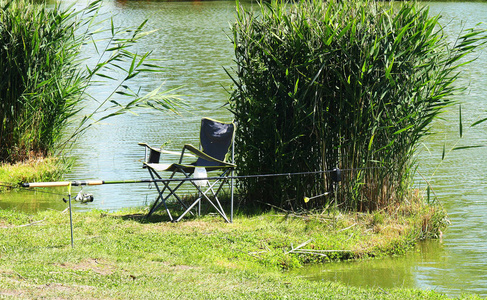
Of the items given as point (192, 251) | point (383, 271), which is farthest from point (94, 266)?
point (383, 271)

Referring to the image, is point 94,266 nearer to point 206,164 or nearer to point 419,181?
point 206,164

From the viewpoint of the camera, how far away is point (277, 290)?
450 cm

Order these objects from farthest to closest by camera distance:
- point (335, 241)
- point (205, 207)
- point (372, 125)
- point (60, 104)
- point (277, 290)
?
point (60, 104)
point (205, 207)
point (372, 125)
point (335, 241)
point (277, 290)

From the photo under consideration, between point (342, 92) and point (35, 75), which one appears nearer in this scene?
point (342, 92)

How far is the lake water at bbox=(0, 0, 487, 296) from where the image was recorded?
18.4 ft

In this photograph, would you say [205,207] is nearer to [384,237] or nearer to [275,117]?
[275,117]

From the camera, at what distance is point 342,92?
6.37 metres

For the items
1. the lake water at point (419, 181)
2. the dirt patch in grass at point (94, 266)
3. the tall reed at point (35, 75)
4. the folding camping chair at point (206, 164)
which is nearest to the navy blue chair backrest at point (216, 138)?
the folding camping chair at point (206, 164)

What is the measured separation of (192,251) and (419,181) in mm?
4396

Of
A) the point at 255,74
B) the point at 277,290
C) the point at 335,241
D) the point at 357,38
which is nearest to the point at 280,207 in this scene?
the point at 335,241

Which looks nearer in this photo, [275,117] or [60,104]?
[275,117]

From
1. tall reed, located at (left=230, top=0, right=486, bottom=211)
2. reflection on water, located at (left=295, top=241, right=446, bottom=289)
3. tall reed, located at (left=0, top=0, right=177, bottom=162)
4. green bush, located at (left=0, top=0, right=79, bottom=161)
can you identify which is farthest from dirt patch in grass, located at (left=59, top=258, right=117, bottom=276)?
green bush, located at (left=0, top=0, right=79, bottom=161)

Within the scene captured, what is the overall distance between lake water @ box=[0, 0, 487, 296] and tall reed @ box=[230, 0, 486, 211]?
555 millimetres

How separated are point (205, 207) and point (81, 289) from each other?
287 cm
